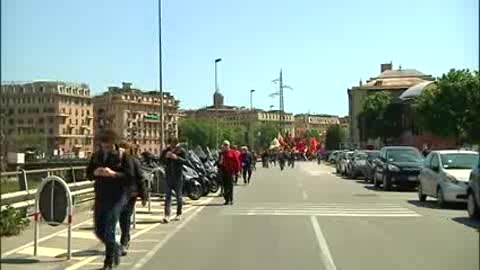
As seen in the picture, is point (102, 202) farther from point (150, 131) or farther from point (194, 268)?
point (150, 131)

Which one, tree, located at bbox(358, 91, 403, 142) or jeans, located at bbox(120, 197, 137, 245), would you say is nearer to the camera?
jeans, located at bbox(120, 197, 137, 245)

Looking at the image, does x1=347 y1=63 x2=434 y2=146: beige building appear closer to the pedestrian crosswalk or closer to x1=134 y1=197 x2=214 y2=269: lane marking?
the pedestrian crosswalk

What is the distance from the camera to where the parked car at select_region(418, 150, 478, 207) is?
21266mm

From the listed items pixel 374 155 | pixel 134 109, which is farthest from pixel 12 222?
pixel 134 109

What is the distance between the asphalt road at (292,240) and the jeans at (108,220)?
2.13ft

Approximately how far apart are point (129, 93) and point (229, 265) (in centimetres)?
9045

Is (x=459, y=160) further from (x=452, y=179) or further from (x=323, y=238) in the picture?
(x=323, y=238)

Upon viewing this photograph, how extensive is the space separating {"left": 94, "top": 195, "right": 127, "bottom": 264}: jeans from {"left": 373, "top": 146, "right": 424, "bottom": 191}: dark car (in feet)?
68.7

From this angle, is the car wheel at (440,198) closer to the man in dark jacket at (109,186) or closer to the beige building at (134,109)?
the man in dark jacket at (109,186)

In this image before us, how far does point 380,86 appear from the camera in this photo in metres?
148

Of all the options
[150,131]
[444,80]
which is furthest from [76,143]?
[444,80]

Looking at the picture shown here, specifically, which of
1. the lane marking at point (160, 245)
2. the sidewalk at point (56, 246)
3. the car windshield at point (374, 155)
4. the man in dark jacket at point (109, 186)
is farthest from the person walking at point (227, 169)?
the car windshield at point (374, 155)

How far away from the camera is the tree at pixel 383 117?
111m

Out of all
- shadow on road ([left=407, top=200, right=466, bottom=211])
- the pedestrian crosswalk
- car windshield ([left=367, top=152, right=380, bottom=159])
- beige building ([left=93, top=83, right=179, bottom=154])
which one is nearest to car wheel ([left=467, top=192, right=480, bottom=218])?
the pedestrian crosswalk
